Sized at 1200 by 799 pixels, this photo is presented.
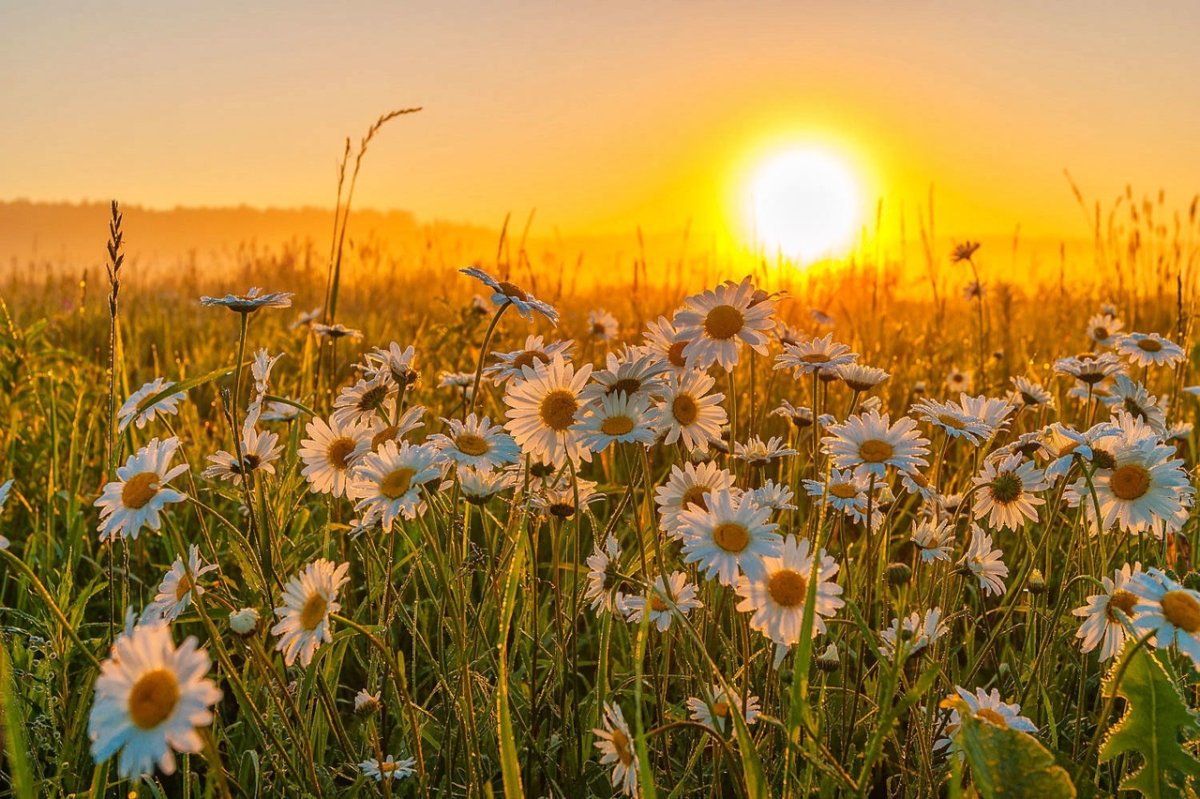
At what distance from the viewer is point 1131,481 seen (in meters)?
1.59

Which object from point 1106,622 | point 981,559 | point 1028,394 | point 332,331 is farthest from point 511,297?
point 1028,394

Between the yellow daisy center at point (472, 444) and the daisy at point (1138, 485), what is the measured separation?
98 centimetres

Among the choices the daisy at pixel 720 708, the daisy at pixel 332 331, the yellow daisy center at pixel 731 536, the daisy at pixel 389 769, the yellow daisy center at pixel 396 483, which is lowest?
the daisy at pixel 389 769

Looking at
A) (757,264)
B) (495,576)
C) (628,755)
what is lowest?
(628,755)

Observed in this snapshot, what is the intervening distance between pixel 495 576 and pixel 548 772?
32 cm

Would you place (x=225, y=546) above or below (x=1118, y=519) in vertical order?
below

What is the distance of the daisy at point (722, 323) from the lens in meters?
1.47

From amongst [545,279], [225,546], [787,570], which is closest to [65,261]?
[545,279]

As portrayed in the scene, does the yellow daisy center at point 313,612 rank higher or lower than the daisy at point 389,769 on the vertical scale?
higher

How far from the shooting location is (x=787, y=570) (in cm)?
129

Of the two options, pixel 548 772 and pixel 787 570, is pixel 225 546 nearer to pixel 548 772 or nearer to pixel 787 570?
pixel 548 772

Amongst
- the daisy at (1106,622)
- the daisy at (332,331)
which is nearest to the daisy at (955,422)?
the daisy at (1106,622)

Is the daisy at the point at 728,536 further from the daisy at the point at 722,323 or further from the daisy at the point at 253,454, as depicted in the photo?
the daisy at the point at 253,454

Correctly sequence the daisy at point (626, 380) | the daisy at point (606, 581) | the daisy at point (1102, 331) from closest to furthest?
1. the daisy at point (626, 380)
2. the daisy at point (606, 581)
3. the daisy at point (1102, 331)
